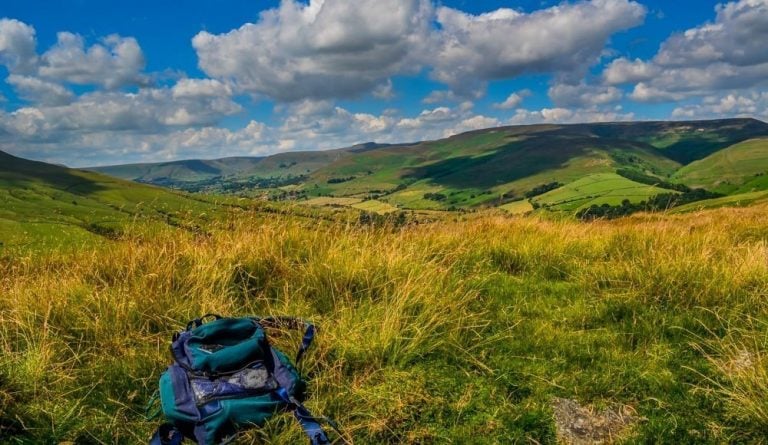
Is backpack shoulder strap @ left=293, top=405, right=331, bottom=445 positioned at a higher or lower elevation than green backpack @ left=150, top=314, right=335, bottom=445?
lower

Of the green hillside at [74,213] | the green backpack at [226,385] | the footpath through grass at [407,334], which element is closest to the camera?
the green backpack at [226,385]

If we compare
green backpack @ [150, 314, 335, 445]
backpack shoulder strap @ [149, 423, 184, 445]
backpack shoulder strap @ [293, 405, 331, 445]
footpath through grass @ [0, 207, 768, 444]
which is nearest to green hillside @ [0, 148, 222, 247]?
footpath through grass @ [0, 207, 768, 444]

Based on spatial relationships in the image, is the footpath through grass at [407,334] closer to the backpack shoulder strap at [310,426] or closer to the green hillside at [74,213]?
the backpack shoulder strap at [310,426]

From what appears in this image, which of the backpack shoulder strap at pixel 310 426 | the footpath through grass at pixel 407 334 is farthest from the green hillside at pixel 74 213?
the backpack shoulder strap at pixel 310 426

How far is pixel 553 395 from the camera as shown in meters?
4.77

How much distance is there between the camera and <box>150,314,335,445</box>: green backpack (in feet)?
13.1

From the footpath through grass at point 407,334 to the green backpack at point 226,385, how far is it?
0.70 ft

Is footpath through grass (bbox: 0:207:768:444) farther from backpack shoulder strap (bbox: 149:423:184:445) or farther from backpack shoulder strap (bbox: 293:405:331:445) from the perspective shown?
backpack shoulder strap (bbox: 149:423:184:445)

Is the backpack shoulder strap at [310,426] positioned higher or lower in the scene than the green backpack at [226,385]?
lower

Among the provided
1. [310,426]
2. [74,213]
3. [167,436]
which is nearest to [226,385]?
[167,436]

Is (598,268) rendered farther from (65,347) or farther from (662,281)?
(65,347)

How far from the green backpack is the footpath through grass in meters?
0.21

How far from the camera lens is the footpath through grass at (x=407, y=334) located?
429 cm

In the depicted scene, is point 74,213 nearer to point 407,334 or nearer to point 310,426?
point 407,334
